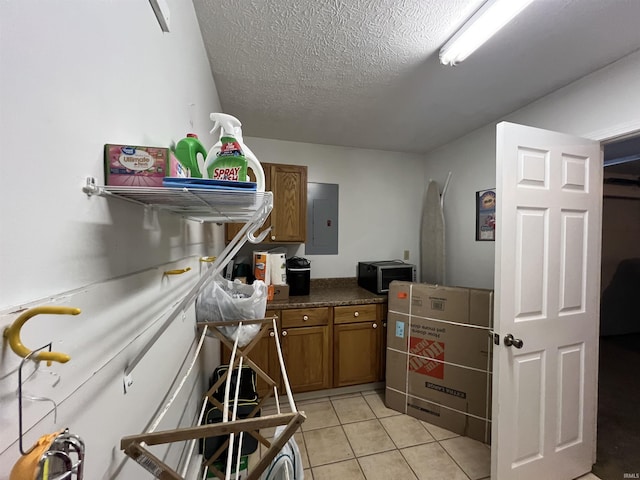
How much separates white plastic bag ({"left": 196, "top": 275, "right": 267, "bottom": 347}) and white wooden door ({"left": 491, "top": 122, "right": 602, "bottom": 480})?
125 cm

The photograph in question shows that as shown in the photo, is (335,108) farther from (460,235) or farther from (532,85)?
(460,235)

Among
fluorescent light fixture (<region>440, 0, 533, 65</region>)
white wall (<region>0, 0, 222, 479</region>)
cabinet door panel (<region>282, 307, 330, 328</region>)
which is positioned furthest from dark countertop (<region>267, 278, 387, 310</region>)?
fluorescent light fixture (<region>440, 0, 533, 65</region>)

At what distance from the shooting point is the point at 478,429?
1.75 meters

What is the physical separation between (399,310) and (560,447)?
1.15 metres

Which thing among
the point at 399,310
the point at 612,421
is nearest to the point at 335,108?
the point at 399,310

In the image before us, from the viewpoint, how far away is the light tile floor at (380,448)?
1.52 metres

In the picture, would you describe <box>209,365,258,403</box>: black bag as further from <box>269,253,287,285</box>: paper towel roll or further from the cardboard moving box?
the cardboard moving box

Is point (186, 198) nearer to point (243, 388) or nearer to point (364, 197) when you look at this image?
point (243, 388)

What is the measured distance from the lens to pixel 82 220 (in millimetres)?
438

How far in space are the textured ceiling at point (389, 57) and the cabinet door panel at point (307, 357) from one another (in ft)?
6.05

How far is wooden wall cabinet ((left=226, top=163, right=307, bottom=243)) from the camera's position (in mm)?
2350

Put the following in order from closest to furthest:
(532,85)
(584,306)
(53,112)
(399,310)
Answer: (53,112)
(584,306)
(532,85)
(399,310)

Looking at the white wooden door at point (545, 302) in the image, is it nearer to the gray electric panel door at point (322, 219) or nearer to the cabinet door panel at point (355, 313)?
the cabinet door panel at point (355, 313)

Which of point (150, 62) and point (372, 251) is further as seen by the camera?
point (372, 251)
